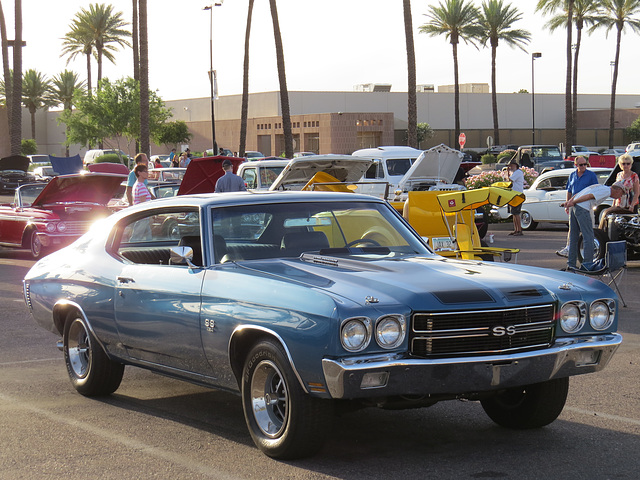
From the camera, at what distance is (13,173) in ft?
155

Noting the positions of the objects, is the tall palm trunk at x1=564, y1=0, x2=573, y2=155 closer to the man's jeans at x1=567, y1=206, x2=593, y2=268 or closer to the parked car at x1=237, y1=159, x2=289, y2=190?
the parked car at x1=237, y1=159, x2=289, y2=190

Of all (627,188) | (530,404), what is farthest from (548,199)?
(530,404)

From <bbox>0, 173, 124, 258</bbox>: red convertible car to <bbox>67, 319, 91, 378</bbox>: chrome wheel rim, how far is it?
37.4 feet

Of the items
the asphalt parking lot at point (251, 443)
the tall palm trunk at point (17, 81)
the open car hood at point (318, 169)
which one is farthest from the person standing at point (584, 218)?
the tall palm trunk at point (17, 81)

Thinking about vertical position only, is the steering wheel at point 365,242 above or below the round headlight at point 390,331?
above

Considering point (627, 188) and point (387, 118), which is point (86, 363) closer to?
point (627, 188)

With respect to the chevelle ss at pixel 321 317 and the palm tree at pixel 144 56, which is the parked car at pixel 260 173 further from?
the chevelle ss at pixel 321 317

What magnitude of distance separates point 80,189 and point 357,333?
49.4 feet

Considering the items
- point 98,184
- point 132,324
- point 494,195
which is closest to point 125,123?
point 98,184

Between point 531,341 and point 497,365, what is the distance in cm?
32

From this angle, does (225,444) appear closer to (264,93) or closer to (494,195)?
(494,195)

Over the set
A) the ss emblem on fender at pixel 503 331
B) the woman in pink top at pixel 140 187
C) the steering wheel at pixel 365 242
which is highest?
the woman in pink top at pixel 140 187

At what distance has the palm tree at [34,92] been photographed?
104812 millimetres

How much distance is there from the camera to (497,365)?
538cm
